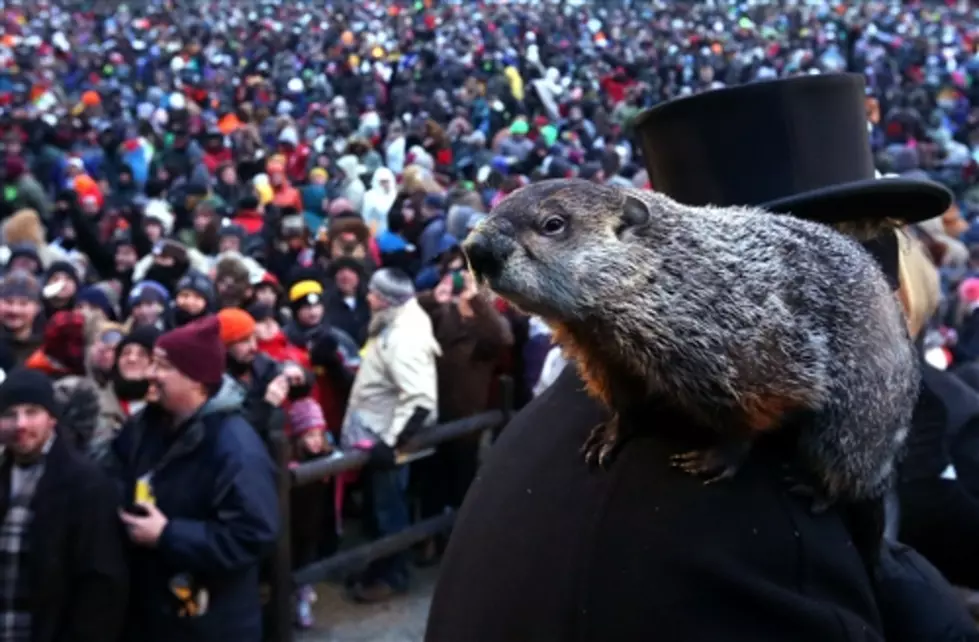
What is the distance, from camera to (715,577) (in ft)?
4.76

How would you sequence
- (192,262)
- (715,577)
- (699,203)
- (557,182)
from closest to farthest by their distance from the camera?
(715,577), (557,182), (699,203), (192,262)

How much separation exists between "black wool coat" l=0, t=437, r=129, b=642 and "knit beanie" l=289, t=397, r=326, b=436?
71.8 inches

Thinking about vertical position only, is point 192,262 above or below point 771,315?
below

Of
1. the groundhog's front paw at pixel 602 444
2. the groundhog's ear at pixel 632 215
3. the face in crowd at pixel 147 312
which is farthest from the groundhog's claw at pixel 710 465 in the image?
the face in crowd at pixel 147 312

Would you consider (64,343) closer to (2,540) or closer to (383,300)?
(383,300)

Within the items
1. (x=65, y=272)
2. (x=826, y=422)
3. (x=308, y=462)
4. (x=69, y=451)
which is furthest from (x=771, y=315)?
(x=65, y=272)

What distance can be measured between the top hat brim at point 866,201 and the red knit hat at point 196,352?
256cm

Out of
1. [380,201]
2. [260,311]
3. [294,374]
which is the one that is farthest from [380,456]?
[380,201]

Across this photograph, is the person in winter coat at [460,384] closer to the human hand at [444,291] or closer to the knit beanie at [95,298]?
the human hand at [444,291]

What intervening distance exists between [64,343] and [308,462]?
1.45 meters

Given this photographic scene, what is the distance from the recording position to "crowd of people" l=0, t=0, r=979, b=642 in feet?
12.0

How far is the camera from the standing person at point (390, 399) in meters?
5.86

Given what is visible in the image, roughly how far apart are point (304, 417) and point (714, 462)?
4.22 meters

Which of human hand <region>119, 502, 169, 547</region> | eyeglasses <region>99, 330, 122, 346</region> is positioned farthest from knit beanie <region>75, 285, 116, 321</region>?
human hand <region>119, 502, 169, 547</region>
